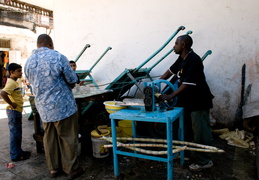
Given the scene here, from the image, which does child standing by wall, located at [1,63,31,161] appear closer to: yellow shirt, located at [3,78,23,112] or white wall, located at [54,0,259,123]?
yellow shirt, located at [3,78,23,112]

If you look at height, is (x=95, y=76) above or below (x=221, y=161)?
above

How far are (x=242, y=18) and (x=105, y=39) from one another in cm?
343

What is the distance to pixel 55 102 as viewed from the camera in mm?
2791

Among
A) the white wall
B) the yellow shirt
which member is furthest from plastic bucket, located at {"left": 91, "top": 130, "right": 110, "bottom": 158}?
the white wall

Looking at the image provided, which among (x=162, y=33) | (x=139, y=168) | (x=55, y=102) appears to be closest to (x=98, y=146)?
(x=139, y=168)

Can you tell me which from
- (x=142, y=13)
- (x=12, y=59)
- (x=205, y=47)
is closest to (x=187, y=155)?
(x=205, y=47)

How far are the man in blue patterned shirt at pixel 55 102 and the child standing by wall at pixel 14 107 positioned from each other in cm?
67

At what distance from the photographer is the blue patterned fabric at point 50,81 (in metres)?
→ 2.72

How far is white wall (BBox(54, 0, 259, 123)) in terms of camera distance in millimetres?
4379

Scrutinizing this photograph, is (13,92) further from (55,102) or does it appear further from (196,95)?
(196,95)

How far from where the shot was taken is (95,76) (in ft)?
20.3

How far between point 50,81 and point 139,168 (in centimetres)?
179

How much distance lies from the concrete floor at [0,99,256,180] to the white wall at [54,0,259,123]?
147cm

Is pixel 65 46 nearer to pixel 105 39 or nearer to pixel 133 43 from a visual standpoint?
pixel 105 39
